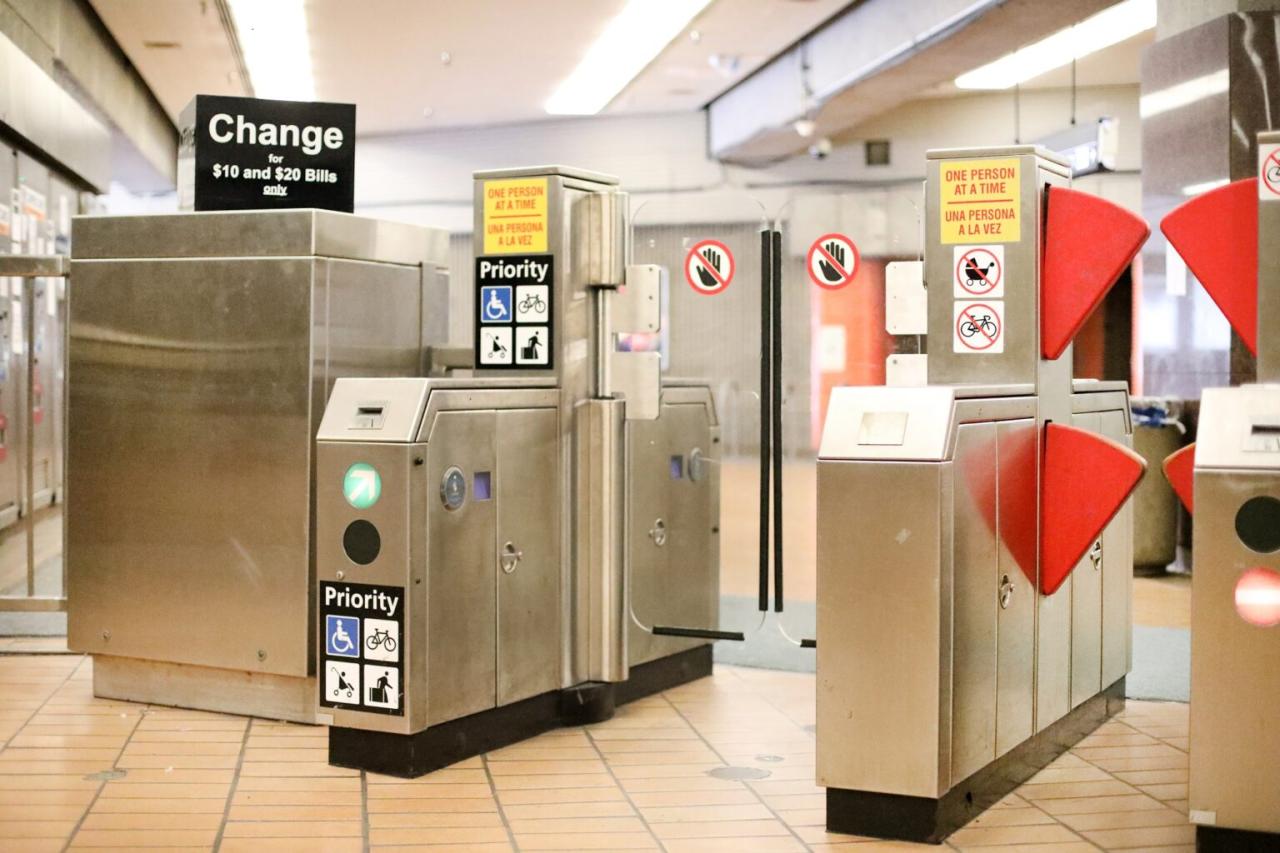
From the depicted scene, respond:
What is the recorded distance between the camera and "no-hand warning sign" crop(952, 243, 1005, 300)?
142 inches

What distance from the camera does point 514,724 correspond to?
4215mm

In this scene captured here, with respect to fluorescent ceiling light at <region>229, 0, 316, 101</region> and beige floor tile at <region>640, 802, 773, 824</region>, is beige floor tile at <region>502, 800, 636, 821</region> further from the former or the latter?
fluorescent ceiling light at <region>229, 0, 316, 101</region>

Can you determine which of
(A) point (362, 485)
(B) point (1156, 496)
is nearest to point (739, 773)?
(A) point (362, 485)

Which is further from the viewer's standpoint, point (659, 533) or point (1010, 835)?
point (659, 533)

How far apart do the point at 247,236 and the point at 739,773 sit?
7.05 ft

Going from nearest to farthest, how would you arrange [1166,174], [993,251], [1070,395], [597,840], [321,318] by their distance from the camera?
[597,840] → [993,251] → [1070,395] → [321,318] → [1166,174]

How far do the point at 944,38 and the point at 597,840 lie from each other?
6.87 meters

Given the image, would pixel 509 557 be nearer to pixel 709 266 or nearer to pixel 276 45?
pixel 709 266

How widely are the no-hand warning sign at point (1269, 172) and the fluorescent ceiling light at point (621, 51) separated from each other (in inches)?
262

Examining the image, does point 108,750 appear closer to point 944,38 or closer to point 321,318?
point 321,318

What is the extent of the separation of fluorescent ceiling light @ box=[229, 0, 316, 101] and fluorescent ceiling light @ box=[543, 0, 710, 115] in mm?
2187

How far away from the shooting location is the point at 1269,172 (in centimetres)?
318

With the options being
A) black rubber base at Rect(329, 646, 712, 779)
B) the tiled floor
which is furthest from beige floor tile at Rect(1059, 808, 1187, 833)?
black rubber base at Rect(329, 646, 712, 779)

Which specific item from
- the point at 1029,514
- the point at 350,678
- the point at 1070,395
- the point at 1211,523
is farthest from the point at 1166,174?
the point at 350,678
